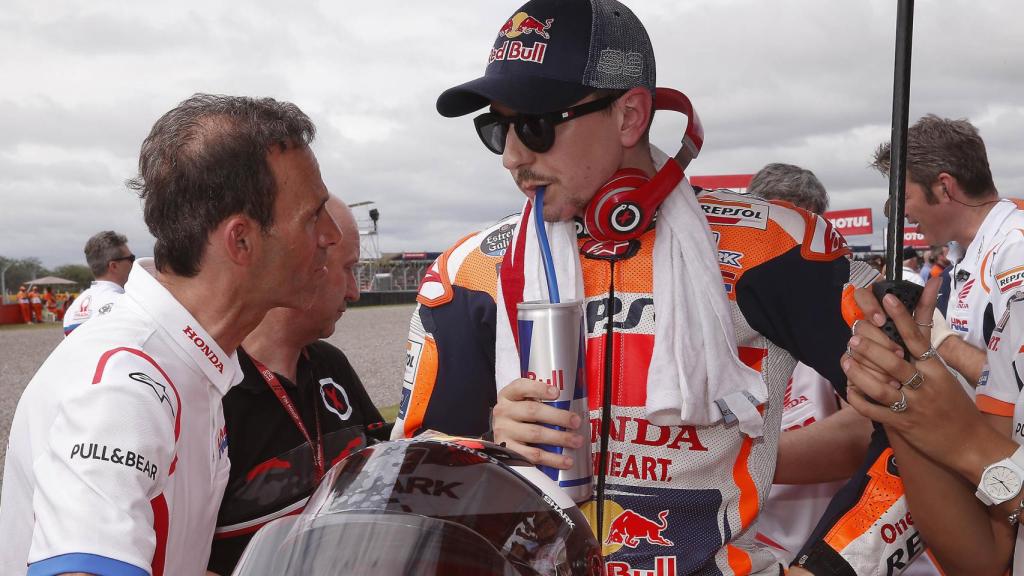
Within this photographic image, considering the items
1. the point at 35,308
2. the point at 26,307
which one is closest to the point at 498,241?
the point at 26,307

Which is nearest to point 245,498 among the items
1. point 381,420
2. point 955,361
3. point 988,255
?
point 381,420

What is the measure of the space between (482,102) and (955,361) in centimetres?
230

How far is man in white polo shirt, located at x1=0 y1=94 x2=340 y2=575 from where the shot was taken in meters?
1.35

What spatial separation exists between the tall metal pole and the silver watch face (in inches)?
15.6

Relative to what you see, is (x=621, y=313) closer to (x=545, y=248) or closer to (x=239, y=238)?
(x=545, y=248)

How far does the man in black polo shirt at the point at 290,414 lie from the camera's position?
84.5 inches

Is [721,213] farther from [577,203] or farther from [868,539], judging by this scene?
[868,539]

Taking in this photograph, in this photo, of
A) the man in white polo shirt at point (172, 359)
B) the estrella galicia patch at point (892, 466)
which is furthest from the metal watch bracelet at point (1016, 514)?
the man in white polo shirt at point (172, 359)

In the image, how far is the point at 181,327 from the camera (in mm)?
1773

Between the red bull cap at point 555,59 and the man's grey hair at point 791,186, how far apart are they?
2375mm

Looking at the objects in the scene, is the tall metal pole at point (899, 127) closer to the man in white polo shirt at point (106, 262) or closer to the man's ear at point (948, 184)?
the man's ear at point (948, 184)

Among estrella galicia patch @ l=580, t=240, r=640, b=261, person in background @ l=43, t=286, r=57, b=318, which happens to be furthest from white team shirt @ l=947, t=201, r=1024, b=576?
person in background @ l=43, t=286, r=57, b=318

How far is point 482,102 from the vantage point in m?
1.93

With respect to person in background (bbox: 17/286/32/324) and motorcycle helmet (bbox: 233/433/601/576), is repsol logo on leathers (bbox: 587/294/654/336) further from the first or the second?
person in background (bbox: 17/286/32/324)
